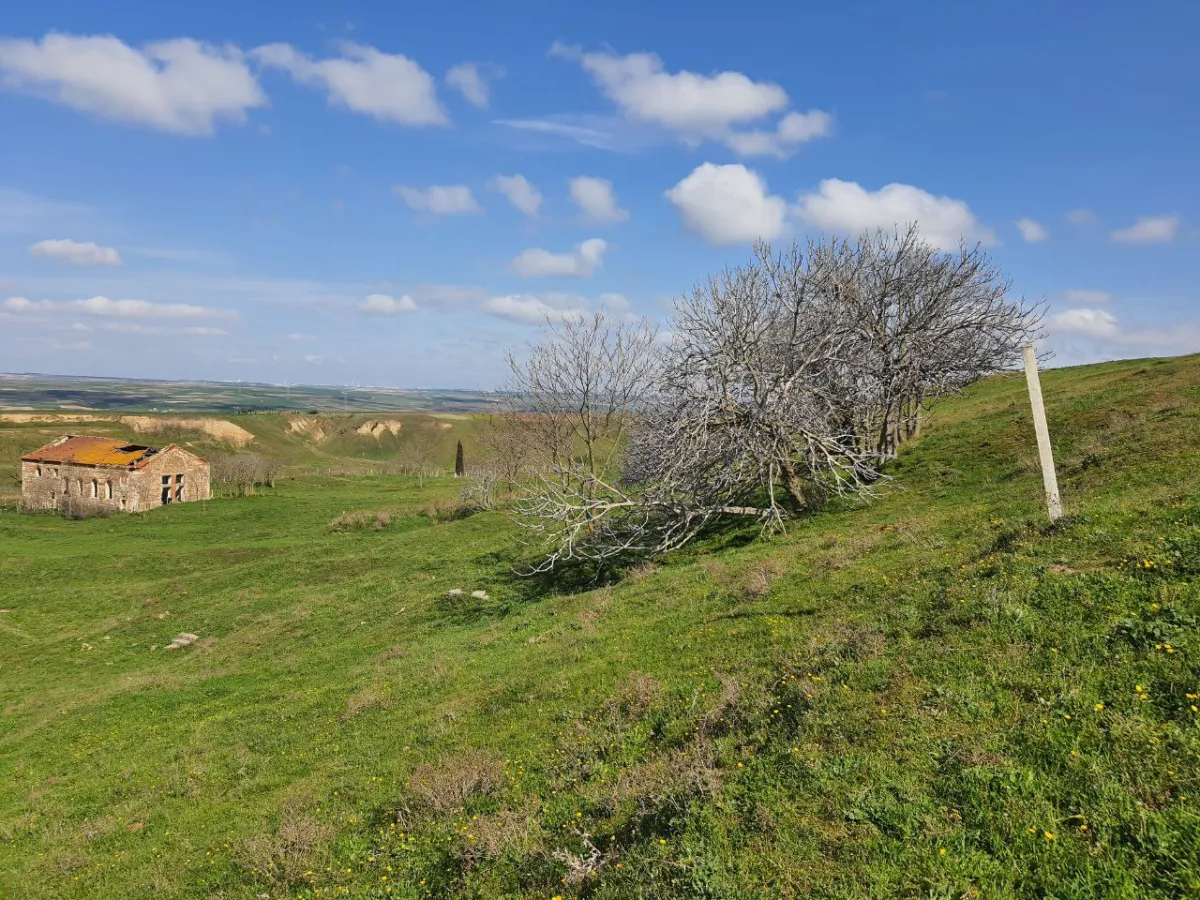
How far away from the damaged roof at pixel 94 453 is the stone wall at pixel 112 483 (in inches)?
23.3

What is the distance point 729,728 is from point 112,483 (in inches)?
2920

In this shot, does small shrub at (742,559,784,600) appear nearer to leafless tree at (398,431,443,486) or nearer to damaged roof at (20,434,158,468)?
damaged roof at (20,434,158,468)

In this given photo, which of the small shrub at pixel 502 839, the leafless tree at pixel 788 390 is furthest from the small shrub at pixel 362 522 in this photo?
the small shrub at pixel 502 839

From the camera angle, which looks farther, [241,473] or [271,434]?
[271,434]

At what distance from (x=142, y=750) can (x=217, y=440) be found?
123 meters

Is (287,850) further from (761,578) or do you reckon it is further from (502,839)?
(761,578)

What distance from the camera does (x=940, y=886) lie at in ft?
14.8

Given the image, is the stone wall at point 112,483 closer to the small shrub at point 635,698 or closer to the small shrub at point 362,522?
the small shrub at point 362,522

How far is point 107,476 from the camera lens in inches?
2435

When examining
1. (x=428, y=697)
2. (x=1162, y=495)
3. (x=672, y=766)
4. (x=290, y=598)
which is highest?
(x=1162, y=495)

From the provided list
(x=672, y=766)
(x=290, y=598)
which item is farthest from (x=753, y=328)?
(x=290, y=598)

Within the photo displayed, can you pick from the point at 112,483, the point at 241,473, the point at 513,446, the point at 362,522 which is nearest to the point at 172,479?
the point at 112,483

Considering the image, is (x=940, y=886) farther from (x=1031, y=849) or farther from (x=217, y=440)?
Result: (x=217, y=440)

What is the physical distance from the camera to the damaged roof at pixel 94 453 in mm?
62188
